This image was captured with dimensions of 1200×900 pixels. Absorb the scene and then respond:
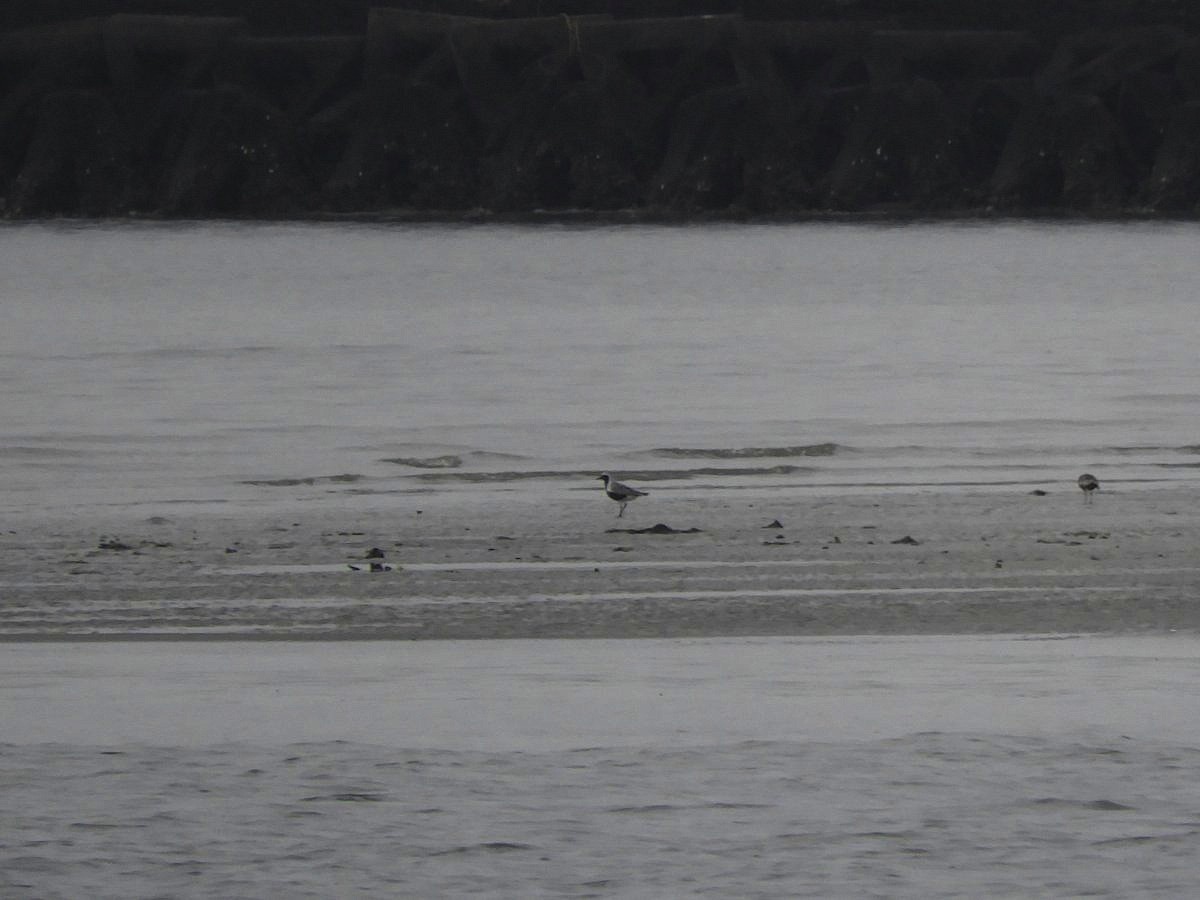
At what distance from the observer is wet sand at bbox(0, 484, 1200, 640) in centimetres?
1040

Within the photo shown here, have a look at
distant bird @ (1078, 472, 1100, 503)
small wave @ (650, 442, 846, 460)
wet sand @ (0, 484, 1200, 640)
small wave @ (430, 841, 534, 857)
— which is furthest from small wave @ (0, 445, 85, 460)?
small wave @ (430, 841, 534, 857)

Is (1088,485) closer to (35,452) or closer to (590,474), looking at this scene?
(590,474)

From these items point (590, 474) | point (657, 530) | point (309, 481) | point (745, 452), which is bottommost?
point (657, 530)

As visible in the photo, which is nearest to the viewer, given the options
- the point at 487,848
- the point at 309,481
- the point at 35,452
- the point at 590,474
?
the point at 487,848

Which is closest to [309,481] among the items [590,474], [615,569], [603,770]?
[590,474]

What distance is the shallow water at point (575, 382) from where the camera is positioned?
1970 cm

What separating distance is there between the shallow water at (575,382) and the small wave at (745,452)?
0.07 meters

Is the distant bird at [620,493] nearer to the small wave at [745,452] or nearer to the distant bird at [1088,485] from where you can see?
the distant bird at [1088,485]

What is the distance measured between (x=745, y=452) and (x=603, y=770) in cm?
1423

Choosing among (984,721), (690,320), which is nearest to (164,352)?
(690,320)

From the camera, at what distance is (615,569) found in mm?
12188

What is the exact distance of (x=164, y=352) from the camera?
42.1 meters

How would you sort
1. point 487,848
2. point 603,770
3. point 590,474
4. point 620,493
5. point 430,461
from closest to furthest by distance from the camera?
point 487,848, point 603,770, point 620,493, point 590,474, point 430,461

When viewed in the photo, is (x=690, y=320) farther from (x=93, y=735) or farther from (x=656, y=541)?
(x=93, y=735)
